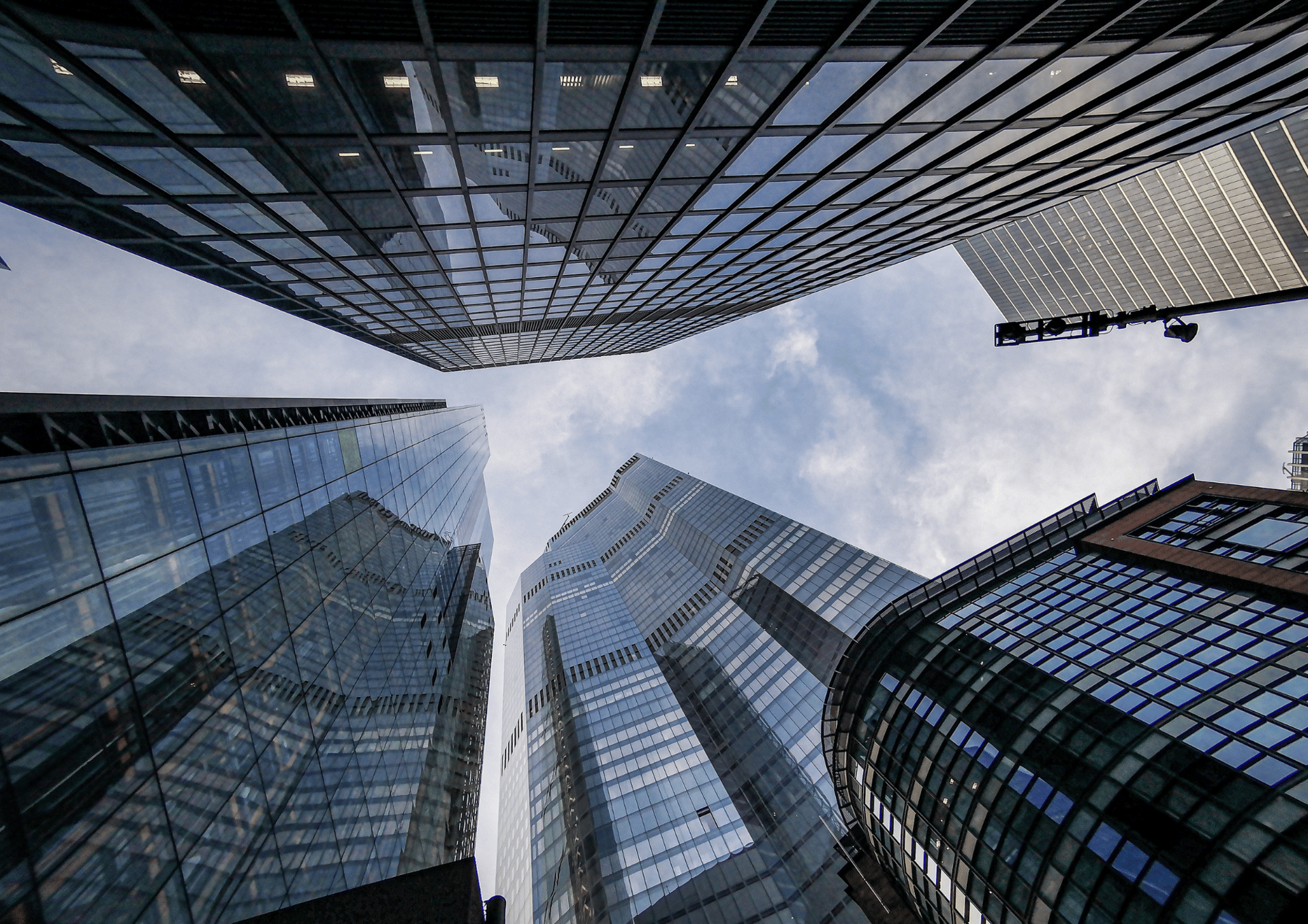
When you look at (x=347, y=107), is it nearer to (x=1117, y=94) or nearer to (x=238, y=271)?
(x=238, y=271)

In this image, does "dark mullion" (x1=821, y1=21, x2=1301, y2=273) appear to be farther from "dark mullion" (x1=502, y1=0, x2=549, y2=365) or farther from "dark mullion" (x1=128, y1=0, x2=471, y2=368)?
"dark mullion" (x1=128, y1=0, x2=471, y2=368)

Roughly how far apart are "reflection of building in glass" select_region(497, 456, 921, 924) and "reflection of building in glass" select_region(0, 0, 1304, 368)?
49663 millimetres

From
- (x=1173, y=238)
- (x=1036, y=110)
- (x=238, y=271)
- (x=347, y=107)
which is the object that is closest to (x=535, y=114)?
(x=347, y=107)

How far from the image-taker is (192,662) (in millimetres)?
10992

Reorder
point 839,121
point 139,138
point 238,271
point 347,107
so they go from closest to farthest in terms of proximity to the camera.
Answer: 1. point 347,107
2. point 139,138
3. point 839,121
4. point 238,271

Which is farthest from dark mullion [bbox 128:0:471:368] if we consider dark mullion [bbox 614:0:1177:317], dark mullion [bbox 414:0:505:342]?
dark mullion [bbox 614:0:1177:317]

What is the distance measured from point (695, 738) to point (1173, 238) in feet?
438

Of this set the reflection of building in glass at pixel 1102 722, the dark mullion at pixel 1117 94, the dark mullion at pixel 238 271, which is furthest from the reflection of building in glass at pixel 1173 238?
the dark mullion at pixel 238 271

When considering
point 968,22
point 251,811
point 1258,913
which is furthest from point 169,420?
point 1258,913

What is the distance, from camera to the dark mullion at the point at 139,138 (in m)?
7.40

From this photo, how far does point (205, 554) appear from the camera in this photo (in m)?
11.9

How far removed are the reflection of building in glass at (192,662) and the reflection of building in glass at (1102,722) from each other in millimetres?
26741

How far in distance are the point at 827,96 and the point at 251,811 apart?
2024 centimetres

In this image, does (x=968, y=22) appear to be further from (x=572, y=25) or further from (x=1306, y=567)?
(x=1306, y=567)
